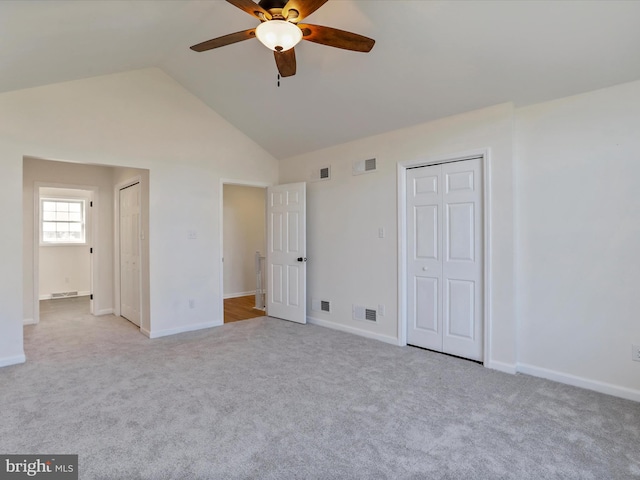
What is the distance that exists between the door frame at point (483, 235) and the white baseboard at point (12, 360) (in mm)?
3908

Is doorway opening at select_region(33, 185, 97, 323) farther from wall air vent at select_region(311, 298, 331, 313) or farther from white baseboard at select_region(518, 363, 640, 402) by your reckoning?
white baseboard at select_region(518, 363, 640, 402)

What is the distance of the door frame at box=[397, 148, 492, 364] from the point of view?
→ 326 centimetres

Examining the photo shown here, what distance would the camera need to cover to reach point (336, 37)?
7.18 ft

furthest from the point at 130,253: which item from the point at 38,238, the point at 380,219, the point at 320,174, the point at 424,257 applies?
the point at 424,257

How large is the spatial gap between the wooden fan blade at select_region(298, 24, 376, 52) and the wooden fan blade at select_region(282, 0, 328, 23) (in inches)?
4.6

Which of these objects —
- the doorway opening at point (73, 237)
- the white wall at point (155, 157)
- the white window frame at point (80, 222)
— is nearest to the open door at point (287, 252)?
the white wall at point (155, 157)

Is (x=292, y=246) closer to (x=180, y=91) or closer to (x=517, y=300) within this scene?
(x=180, y=91)

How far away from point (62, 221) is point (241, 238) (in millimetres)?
3729

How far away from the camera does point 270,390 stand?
2789 mm

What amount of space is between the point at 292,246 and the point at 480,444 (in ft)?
11.4

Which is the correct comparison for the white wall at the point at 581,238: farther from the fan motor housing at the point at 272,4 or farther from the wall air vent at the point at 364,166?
the fan motor housing at the point at 272,4

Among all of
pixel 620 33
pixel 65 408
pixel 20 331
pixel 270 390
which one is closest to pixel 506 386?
pixel 270 390

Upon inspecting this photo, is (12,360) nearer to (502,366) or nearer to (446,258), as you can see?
(446,258)

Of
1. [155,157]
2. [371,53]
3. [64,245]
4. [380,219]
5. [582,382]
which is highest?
[371,53]
